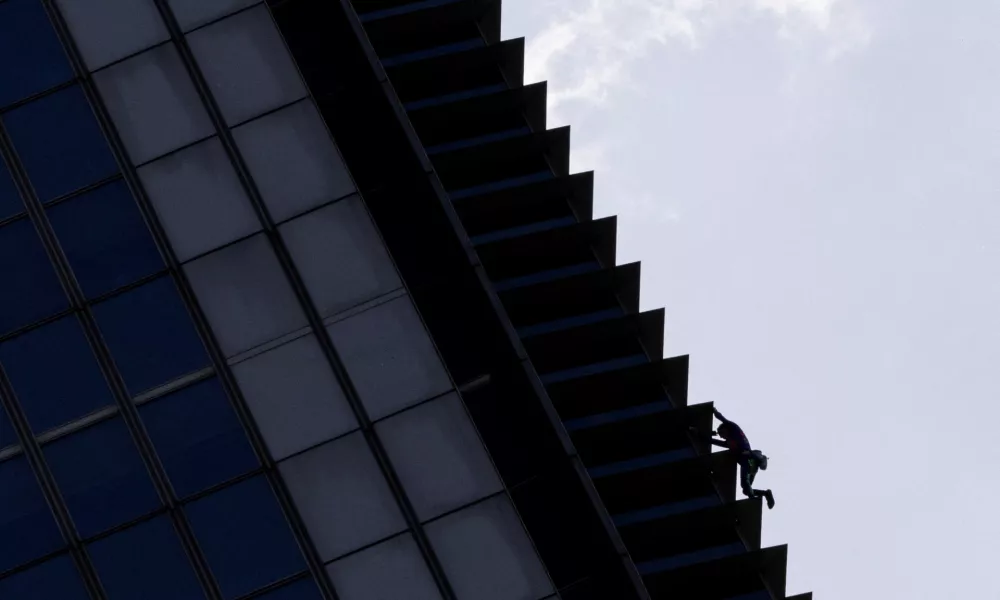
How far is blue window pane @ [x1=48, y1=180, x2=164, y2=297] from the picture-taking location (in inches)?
Answer: 1251

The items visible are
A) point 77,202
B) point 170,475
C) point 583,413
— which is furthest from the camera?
point 583,413

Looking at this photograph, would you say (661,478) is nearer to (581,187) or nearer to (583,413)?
(583,413)

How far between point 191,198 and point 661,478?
1299 cm

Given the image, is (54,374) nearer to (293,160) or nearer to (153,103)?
(153,103)

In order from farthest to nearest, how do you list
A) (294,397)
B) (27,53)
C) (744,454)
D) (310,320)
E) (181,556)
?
(744,454)
(27,53)
(310,320)
(294,397)
(181,556)

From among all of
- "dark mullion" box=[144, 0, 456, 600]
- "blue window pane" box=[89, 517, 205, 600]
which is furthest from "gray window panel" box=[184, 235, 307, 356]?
"blue window pane" box=[89, 517, 205, 600]

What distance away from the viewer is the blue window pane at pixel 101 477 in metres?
30.3

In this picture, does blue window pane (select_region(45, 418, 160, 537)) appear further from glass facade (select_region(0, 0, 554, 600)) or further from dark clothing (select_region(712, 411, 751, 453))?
dark clothing (select_region(712, 411, 751, 453))

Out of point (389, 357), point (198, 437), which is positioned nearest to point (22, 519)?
point (198, 437)

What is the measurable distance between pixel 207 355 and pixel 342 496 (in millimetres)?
4043

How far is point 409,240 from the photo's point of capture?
1293 inches

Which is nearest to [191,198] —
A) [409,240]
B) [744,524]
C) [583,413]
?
[409,240]

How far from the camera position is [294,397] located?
30953mm

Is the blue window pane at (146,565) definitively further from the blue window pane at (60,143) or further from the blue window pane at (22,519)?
the blue window pane at (60,143)
